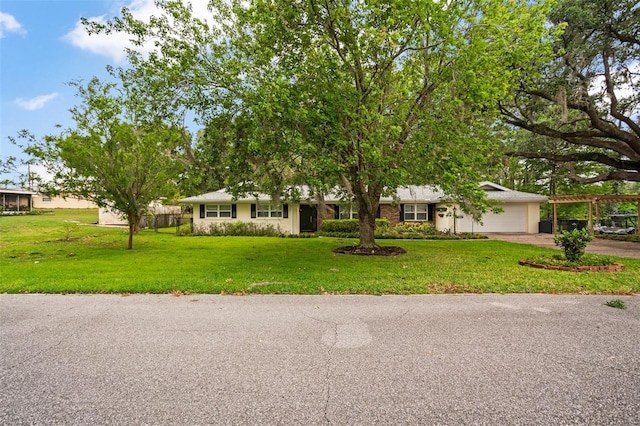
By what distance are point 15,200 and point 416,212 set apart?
4330 cm

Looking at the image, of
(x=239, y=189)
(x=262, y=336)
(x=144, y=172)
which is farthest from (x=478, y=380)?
(x=144, y=172)

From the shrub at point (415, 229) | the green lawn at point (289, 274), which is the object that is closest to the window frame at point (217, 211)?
the green lawn at point (289, 274)

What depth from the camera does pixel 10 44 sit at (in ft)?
22.8

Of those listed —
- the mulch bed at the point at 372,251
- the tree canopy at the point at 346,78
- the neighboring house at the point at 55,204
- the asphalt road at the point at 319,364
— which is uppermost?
the tree canopy at the point at 346,78

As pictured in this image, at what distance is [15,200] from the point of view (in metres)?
37.3

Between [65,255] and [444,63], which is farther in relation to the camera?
[65,255]

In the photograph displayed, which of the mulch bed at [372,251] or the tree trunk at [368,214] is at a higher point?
the tree trunk at [368,214]

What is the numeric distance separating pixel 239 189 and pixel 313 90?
423 cm

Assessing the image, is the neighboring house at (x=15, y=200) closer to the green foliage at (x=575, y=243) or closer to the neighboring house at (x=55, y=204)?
the neighboring house at (x=55, y=204)

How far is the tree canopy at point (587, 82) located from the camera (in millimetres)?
11055

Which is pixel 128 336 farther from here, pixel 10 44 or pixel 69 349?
pixel 10 44

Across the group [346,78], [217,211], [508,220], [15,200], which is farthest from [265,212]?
[15,200]

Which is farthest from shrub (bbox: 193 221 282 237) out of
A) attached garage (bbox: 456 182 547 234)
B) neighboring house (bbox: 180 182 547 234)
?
attached garage (bbox: 456 182 547 234)

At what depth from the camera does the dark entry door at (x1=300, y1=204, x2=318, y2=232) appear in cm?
2255
